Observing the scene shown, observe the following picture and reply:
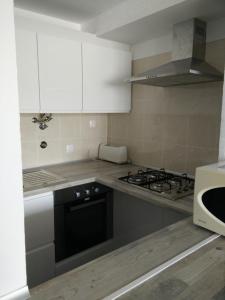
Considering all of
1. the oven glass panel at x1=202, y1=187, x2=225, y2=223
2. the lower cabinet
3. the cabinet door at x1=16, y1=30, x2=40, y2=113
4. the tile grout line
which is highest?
the cabinet door at x1=16, y1=30, x2=40, y2=113

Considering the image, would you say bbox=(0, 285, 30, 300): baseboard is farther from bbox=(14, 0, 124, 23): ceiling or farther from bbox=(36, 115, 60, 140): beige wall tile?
bbox=(14, 0, 124, 23): ceiling

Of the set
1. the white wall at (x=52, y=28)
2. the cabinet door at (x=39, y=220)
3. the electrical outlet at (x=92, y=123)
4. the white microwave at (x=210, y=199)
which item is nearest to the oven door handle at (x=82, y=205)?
the cabinet door at (x=39, y=220)

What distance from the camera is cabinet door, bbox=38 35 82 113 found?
74.4 inches

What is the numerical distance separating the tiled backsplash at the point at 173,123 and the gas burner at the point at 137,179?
1.20 feet

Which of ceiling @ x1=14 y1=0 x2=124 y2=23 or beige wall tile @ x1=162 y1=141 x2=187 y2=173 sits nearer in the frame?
ceiling @ x1=14 y1=0 x2=124 y2=23

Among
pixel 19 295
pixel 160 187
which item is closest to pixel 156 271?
pixel 19 295

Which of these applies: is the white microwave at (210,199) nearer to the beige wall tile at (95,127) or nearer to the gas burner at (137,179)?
the gas burner at (137,179)

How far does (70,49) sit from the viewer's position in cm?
201

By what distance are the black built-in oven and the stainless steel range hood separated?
3.18 ft

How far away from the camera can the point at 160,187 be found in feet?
5.84

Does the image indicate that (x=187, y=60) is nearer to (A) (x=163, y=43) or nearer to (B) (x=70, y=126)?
(A) (x=163, y=43)

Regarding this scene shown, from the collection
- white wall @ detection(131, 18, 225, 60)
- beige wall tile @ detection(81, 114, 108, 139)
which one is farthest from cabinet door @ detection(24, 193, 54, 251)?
white wall @ detection(131, 18, 225, 60)

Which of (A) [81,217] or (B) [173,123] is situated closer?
(A) [81,217]

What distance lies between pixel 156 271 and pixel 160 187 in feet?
3.08
